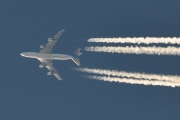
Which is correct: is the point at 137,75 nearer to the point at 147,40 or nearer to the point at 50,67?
the point at 147,40

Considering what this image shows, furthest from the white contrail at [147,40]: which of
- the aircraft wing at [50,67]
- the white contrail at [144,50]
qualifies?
the aircraft wing at [50,67]

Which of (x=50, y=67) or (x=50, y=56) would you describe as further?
(x=50, y=67)

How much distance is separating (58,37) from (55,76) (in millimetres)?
14218

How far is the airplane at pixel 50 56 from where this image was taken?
357 feet

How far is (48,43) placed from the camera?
115 m

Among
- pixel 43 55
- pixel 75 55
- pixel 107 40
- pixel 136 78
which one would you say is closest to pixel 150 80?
pixel 136 78

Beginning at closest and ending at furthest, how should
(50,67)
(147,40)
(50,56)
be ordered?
(147,40) → (50,56) → (50,67)

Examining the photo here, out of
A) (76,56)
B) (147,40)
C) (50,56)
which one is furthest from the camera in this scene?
(50,56)

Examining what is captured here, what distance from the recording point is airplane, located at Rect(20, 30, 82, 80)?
109 metres

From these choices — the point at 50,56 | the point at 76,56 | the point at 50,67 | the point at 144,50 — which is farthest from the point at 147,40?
the point at 50,67

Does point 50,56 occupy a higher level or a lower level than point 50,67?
higher

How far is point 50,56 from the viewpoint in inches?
4405

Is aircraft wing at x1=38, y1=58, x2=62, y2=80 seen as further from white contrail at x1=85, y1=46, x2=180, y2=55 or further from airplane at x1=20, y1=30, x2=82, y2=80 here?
white contrail at x1=85, y1=46, x2=180, y2=55

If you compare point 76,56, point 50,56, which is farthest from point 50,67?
point 76,56
